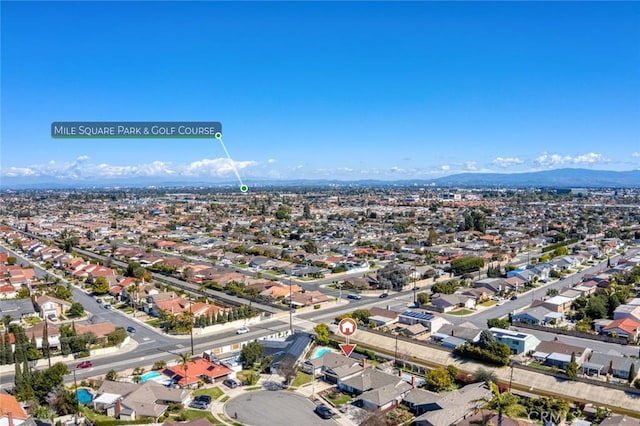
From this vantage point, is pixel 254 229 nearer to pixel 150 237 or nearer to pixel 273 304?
pixel 150 237

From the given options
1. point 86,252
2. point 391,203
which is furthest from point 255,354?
point 391,203

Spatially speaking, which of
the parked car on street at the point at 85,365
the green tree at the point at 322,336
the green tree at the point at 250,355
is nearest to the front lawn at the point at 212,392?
the green tree at the point at 250,355

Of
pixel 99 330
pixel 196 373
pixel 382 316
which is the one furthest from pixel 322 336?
pixel 99 330

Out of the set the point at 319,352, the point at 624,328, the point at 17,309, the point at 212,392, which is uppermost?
the point at 17,309

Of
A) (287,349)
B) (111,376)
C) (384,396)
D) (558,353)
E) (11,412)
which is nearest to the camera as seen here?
(11,412)

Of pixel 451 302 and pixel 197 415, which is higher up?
pixel 451 302

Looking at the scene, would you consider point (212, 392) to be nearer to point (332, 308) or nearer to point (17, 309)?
point (332, 308)
